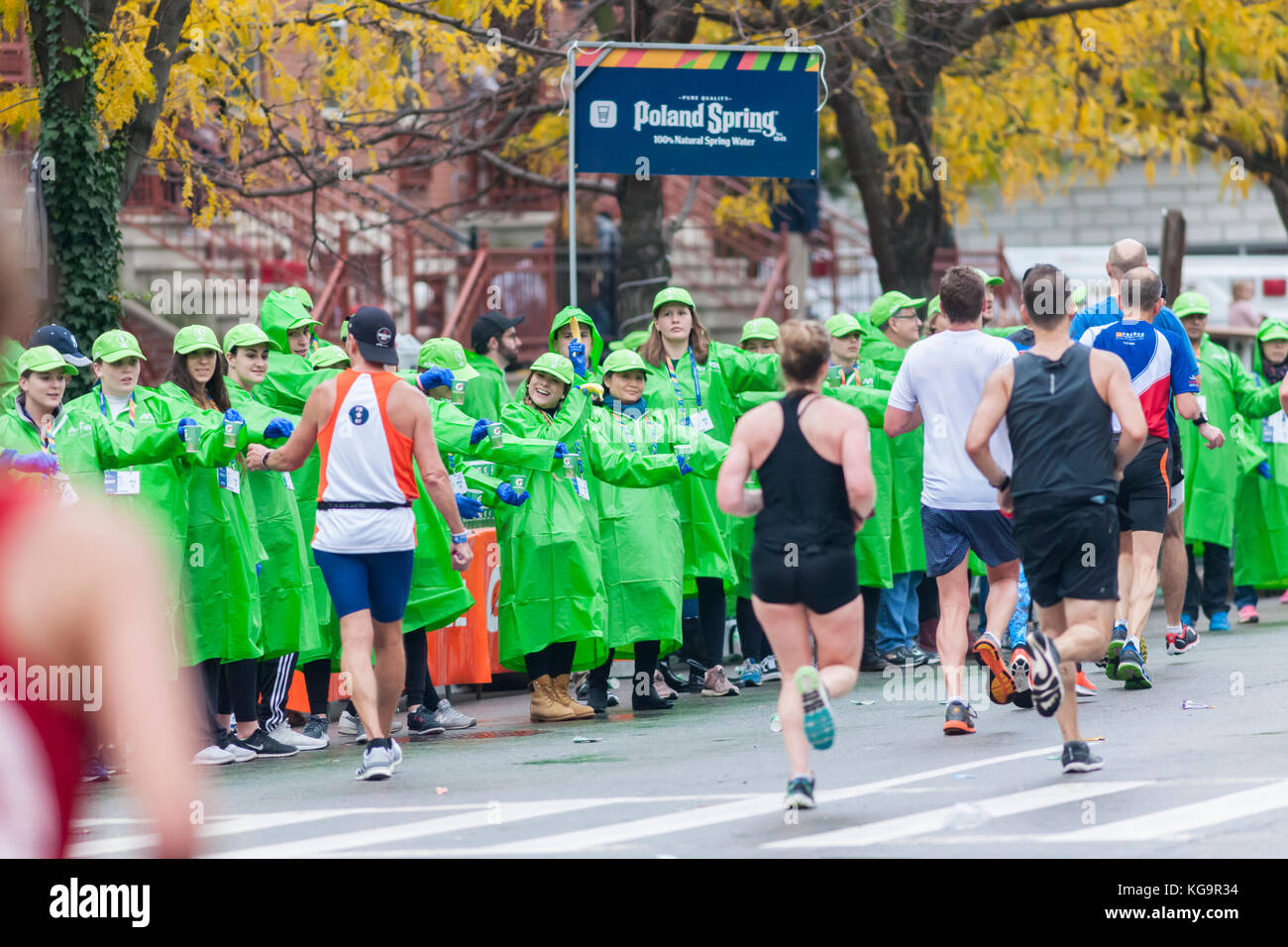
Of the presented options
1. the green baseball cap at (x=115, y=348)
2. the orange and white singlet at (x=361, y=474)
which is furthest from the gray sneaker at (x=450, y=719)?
the green baseball cap at (x=115, y=348)

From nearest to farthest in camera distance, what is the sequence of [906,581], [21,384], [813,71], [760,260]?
1. [21,384]
2. [906,581]
3. [813,71]
4. [760,260]

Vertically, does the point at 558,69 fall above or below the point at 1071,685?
above

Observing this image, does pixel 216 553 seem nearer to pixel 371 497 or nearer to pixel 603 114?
pixel 371 497

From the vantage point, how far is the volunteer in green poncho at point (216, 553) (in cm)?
939

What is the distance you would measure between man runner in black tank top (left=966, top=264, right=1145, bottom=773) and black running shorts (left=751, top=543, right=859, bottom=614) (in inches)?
39.0

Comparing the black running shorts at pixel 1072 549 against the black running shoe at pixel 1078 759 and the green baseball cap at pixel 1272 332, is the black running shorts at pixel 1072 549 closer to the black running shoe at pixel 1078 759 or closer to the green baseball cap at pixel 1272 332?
the black running shoe at pixel 1078 759

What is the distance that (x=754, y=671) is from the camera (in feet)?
38.6

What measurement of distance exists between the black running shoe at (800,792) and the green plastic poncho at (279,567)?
3804 millimetres

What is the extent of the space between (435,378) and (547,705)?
1.88 m

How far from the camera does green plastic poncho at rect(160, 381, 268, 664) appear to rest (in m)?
9.40

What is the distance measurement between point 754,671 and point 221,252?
1209 cm
